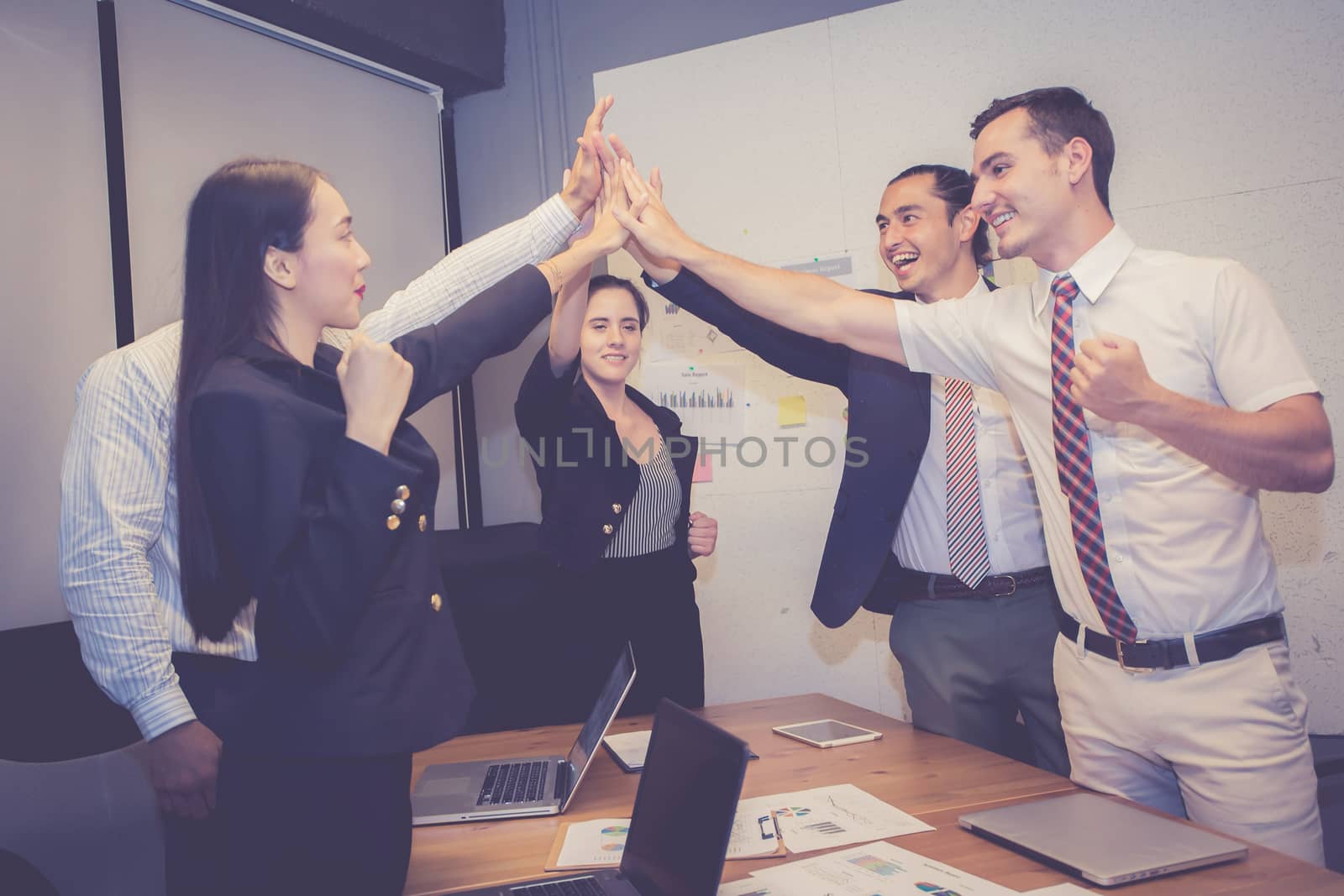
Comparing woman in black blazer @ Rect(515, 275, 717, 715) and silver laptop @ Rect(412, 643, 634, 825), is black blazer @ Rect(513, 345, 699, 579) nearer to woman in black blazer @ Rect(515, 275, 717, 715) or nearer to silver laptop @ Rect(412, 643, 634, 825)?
woman in black blazer @ Rect(515, 275, 717, 715)

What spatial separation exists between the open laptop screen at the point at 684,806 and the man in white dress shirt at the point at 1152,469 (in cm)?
79

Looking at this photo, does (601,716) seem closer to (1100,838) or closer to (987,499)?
(1100,838)

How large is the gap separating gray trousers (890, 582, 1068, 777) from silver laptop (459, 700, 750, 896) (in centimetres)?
95

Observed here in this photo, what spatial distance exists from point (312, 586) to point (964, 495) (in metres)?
1.46

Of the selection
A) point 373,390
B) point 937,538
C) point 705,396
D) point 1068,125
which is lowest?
point 937,538

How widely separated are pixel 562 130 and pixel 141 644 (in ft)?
9.08

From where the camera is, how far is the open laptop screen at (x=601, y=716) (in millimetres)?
1520

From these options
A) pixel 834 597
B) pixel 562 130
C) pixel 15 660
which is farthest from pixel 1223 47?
pixel 15 660

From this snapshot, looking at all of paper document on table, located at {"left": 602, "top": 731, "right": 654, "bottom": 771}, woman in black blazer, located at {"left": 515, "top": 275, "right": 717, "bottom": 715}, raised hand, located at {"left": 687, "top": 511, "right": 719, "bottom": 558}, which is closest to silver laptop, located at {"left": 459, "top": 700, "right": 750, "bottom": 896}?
paper document on table, located at {"left": 602, "top": 731, "right": 654, "bottom": 771}

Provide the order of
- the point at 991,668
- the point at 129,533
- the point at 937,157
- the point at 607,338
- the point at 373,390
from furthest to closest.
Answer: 1. the point at 937,157
2. the point at 607,338
3. the point at 991,668
4. the point at 129,533
5. the point at 373,390

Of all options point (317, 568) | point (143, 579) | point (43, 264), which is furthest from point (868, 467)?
point (43, 264)

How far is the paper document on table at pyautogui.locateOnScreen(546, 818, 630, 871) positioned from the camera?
1279 millimetres

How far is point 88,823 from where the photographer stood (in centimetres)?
170

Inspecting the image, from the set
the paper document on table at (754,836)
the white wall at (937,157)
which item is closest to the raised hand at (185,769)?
the paper document on table at (754,836)
